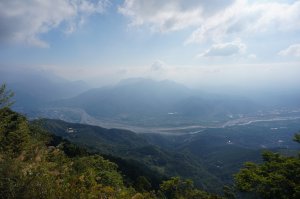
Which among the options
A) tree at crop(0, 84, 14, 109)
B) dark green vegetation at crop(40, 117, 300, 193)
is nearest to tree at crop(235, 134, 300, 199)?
tree at crop(0, 84, 14, 109)

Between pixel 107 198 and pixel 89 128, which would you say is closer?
pixel 107 198

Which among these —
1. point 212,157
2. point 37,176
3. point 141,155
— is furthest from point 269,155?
point 212,157

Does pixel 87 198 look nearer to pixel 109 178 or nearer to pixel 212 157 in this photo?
pixel 109 178

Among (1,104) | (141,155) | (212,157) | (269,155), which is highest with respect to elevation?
(1,104)

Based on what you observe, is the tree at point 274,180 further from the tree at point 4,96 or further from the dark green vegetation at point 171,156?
the dark green vegetation at point 171,156

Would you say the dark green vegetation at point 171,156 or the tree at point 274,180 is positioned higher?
the tree at point 274,180

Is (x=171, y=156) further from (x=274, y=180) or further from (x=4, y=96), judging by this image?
(x=4, y=96)

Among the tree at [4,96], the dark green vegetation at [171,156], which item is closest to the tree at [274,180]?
the tree at [4,96]

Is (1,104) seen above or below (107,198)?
above
